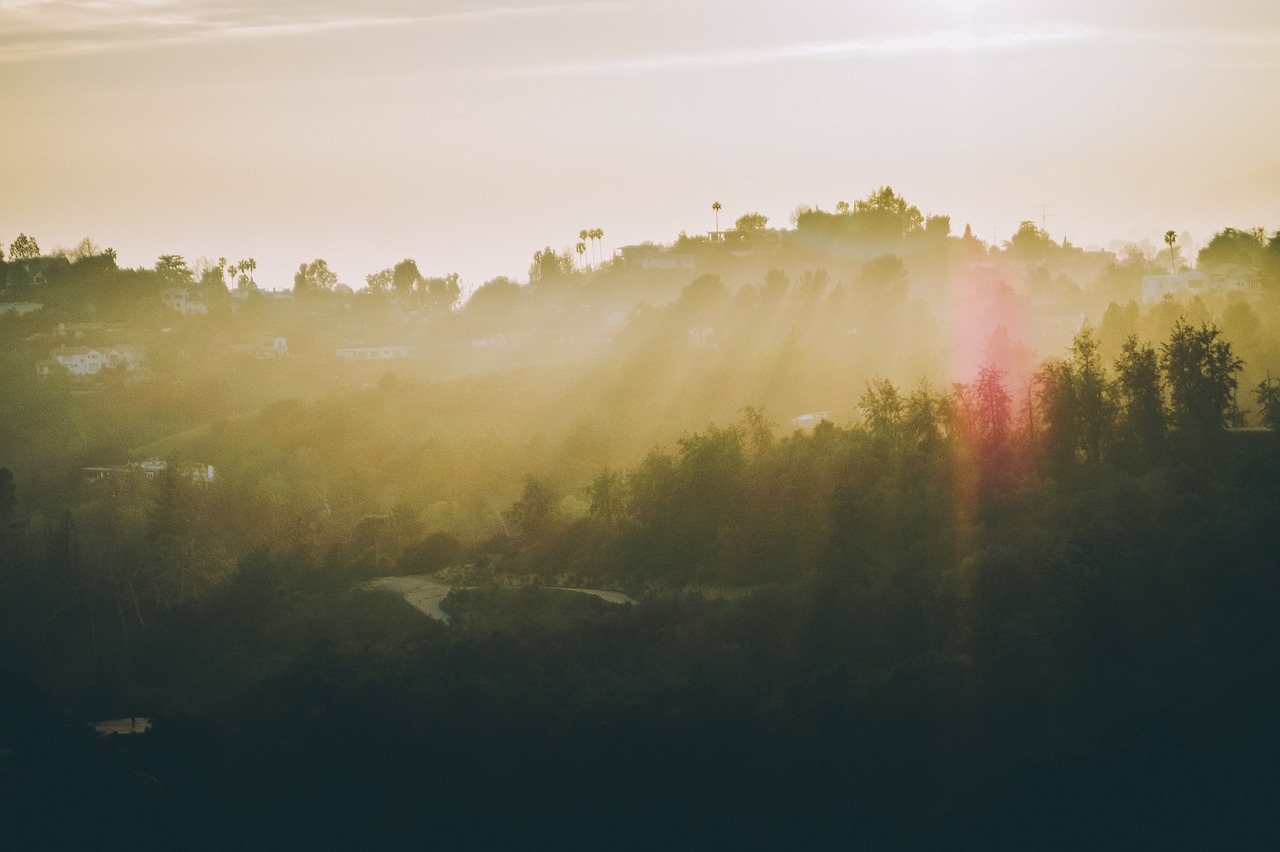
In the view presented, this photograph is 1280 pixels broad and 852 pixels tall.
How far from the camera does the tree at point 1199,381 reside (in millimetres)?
21531

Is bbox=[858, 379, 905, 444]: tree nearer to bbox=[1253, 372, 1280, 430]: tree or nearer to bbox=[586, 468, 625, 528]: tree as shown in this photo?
bbox=[586, 468, 625, 528]: tree

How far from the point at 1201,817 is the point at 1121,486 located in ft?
24.0

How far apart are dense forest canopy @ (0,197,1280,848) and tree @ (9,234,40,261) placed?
73.0 ft

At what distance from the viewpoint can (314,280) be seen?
6756 cm

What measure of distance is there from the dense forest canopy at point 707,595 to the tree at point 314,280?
25390mm

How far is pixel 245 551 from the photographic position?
100 feet

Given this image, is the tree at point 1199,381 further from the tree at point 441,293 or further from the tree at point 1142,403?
the tree at point 441,293

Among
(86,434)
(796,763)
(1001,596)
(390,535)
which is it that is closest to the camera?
(796,763)

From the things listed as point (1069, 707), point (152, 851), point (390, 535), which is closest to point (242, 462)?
point (390, 535)

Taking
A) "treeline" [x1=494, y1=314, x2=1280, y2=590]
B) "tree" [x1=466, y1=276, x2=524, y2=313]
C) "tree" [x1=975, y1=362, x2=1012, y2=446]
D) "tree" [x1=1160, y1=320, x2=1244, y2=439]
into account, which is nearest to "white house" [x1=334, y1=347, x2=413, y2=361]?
"tree" [x1=466, y1=276, x2=524, y2=313]

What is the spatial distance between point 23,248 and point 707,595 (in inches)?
1984

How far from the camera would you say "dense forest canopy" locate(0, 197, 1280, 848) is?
15.5m

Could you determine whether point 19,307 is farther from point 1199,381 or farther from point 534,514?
point 1199,381

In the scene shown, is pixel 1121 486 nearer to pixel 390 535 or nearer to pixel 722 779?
pixel 722 779
